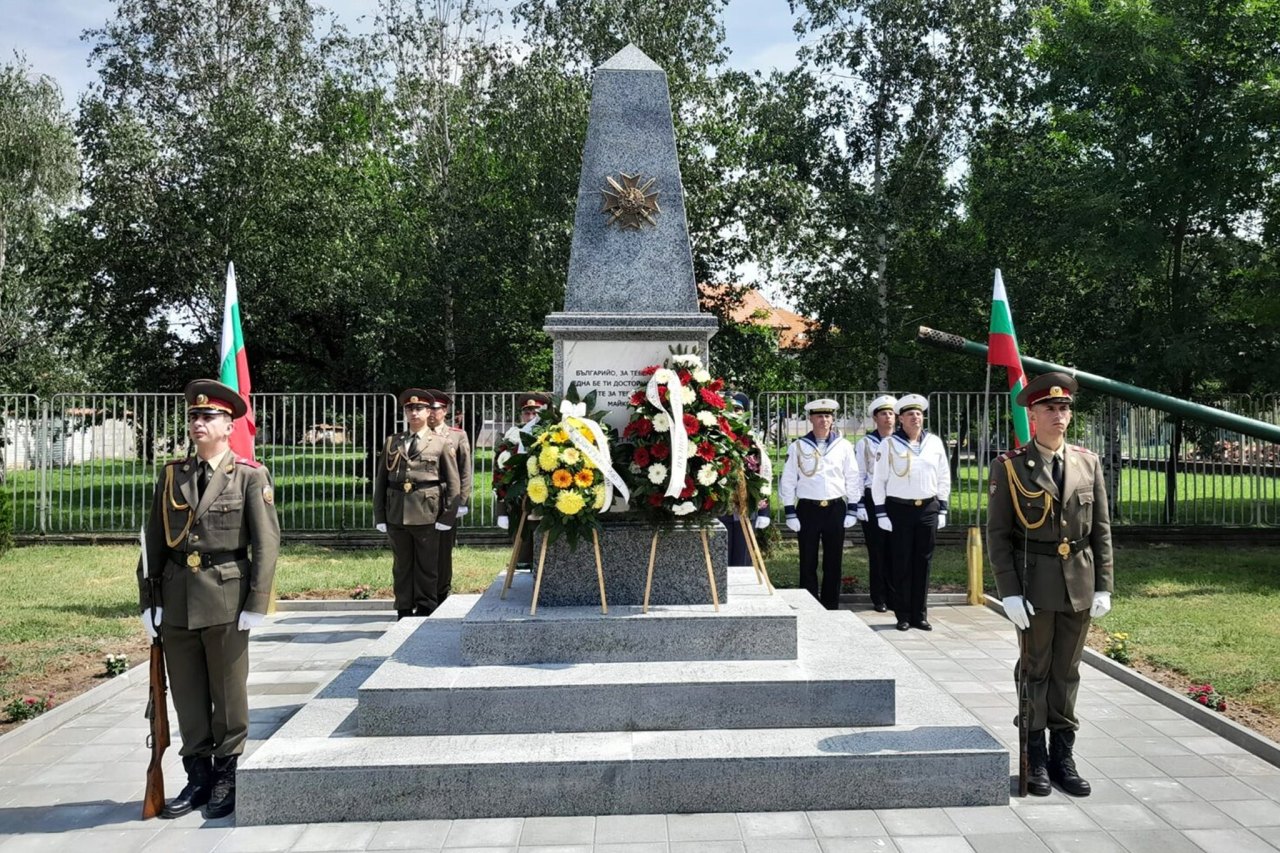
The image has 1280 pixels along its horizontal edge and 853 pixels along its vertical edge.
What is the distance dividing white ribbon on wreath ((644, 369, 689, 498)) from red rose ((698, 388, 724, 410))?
17 centimetres

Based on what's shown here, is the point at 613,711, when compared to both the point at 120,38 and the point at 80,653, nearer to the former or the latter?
the point at 80,653

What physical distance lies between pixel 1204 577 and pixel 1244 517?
12.5 ft

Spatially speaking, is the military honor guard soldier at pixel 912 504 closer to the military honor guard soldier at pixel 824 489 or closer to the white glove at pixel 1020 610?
the military honor guard soldier at pixel 824 489

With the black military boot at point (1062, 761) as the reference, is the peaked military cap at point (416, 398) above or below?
above

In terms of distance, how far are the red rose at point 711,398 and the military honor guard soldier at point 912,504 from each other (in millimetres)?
3320

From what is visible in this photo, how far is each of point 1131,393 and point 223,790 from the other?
8.04 meters

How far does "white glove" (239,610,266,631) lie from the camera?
4.40 m

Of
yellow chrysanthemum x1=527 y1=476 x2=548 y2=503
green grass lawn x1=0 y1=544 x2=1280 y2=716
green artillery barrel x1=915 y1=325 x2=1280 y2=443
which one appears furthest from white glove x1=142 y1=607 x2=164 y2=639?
green artillery barrel x1=915 y1=325 x2=1280 y2=443

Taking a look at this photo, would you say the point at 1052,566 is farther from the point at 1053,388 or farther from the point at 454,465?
the point at 454,465

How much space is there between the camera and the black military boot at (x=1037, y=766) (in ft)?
14.8

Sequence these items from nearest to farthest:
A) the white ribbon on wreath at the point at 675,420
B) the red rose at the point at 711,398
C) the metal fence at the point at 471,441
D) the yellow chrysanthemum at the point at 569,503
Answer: the yellow chrysanthemum at the point at 569,503
the white ribbon on wreath at the point at 675,420
the red rose at the point at 711,398
the metal fence at the point at 471,441

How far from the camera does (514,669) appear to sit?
5145 millimetres

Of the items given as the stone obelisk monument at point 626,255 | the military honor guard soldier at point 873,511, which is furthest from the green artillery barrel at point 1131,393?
the stone obelisk monument at point 626,255

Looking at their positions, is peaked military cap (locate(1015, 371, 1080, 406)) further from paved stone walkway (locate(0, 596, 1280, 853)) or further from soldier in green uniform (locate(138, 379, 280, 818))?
soldier in green uniform (locate(138, 379, 280, 818))
